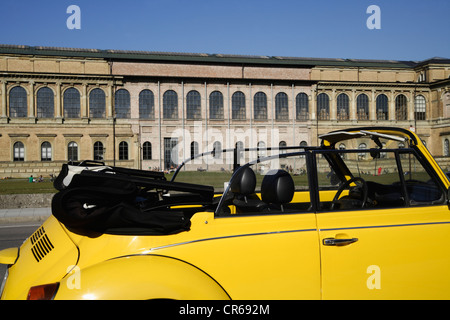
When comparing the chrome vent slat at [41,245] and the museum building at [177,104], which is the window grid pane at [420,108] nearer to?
the museum building at [177,104]

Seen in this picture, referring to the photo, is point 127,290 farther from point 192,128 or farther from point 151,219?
point 192,128

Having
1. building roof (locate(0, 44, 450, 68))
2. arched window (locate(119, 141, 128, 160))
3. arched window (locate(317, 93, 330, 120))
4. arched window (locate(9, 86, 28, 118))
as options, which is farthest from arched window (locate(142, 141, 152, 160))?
arched window (locate(317, 93, 330, 120))

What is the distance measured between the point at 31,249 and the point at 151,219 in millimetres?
1138

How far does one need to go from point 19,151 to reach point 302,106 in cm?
4171

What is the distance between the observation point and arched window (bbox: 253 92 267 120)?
198 feet

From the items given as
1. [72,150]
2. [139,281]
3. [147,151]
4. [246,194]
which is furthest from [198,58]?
[139,281]

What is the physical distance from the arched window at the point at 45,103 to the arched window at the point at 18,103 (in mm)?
1633

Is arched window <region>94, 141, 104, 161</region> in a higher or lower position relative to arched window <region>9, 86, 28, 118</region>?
lower

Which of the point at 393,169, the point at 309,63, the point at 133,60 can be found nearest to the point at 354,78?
the point at 309,63

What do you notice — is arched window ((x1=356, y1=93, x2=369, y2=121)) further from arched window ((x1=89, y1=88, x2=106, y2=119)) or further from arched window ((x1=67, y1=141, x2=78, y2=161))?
arched window ((x1=67, y1=141, x2=78, y2=161))

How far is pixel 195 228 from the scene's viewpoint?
2.95 m

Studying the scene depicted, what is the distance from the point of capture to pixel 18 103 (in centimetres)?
5328

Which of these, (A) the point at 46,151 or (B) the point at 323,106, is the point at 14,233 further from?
(B) the point at 323,106

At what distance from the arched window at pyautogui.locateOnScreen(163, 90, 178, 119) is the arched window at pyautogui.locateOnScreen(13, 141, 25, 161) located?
64.6 ft
